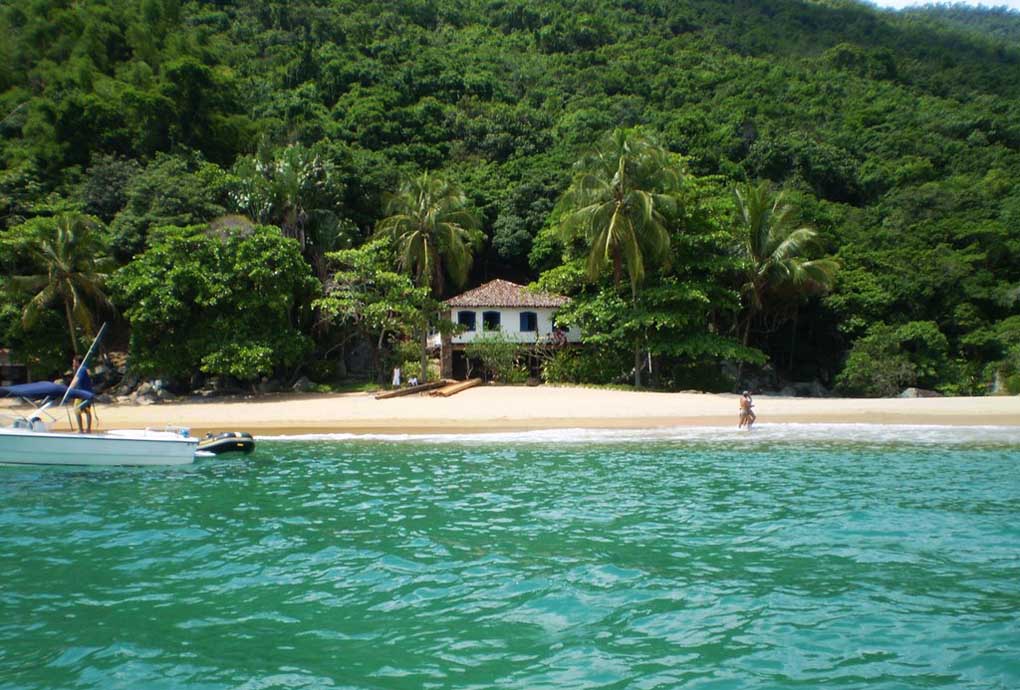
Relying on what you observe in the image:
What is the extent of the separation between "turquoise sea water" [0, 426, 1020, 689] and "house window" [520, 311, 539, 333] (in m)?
20.1

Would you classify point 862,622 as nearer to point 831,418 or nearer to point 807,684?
point 807,684

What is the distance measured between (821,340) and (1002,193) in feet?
52.2

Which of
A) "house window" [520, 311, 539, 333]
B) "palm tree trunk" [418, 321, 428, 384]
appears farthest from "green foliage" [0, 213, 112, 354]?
"house window" [520, 311, 539, 333]

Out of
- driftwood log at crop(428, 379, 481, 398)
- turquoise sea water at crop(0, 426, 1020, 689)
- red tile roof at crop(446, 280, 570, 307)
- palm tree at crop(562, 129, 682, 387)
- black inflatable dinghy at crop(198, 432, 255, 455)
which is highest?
palm tree at crop(562, 129, 682, 387)

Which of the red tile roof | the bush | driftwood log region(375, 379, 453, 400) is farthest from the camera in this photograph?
the red tile roof

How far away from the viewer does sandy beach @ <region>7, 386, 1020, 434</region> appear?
72.8 ft

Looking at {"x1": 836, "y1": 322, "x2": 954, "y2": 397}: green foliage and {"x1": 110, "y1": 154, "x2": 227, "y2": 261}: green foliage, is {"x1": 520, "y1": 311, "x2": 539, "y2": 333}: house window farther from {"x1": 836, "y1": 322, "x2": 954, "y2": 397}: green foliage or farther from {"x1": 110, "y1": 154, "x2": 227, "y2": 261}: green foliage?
{"x1": 110, "y1": 154, "x2": 227, "y2": 261}: green foliage

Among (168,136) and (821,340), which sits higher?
(168,136)

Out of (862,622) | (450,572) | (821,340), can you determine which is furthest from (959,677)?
(821,340)

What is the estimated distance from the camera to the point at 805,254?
112ft

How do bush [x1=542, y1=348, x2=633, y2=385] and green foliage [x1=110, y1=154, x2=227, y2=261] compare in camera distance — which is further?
green foliage [x1=110, y1=154, x2=227, y2=261]

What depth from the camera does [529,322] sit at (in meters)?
35.3

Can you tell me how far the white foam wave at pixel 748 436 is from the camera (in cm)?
1909

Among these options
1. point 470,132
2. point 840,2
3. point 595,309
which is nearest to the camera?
point 595,309
